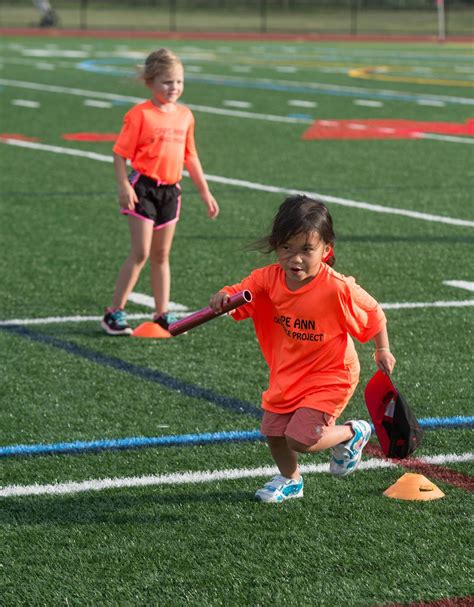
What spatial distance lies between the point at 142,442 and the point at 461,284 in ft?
13.4

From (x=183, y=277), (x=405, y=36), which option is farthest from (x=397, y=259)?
(x=405, y=36)

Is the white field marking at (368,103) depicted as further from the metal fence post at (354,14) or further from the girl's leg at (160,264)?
the metal fence post at (354,14)

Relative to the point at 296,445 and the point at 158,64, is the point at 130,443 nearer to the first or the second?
the point at 296,445

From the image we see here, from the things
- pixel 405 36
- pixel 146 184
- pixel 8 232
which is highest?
pixel 146 184

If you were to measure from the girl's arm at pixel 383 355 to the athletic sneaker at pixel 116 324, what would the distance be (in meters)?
3.18

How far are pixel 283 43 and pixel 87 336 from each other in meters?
39.9

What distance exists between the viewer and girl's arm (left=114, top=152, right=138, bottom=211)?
320 inches

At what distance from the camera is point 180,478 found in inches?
221

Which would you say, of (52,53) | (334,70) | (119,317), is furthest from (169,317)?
(52,53)

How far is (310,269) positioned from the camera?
5.20 metres

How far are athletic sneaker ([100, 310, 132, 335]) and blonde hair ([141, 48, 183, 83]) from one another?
1.37 meters

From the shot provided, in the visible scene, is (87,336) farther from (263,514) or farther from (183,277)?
(263,514)

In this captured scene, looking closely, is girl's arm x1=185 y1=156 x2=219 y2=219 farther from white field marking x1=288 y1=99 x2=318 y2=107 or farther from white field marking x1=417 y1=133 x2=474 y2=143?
white field marking x1=288 y1=99 x2=318 y2=107

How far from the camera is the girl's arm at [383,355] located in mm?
5223
